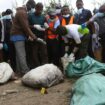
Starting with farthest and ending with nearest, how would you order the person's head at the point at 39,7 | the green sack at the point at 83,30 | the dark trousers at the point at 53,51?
the dark trousers at the point at 53,51, the person's head at the point at 39,7, the green sack at the point at 83,30

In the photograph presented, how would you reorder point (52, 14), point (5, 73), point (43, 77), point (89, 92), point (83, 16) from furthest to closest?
point (83, 16) < point (52, 14) < point (5, 73) < point (43, 77) < point (89, 92)

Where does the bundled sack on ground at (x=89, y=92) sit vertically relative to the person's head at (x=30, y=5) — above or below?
below

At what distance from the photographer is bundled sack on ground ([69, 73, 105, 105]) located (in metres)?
5.36

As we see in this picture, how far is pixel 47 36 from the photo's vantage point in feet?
28.8

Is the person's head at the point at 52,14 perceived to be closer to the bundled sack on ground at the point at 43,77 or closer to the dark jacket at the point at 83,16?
the dark jacket at the point at 83,16

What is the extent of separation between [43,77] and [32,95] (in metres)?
0.54

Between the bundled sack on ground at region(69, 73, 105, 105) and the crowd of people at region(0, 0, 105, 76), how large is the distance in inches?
78.1

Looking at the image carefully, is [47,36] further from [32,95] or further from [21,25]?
[32,95]

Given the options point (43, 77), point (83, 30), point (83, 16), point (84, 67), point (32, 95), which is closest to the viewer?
point (32, 95)

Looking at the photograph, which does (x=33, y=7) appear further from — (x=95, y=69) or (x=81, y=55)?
(x=95, y=69)

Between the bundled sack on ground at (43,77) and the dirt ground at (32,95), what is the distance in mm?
105

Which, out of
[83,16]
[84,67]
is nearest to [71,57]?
[84,67]

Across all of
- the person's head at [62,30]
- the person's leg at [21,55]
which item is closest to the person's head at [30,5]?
the person's leg at [21,55]

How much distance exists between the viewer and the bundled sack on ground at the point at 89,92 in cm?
Answer: 536
